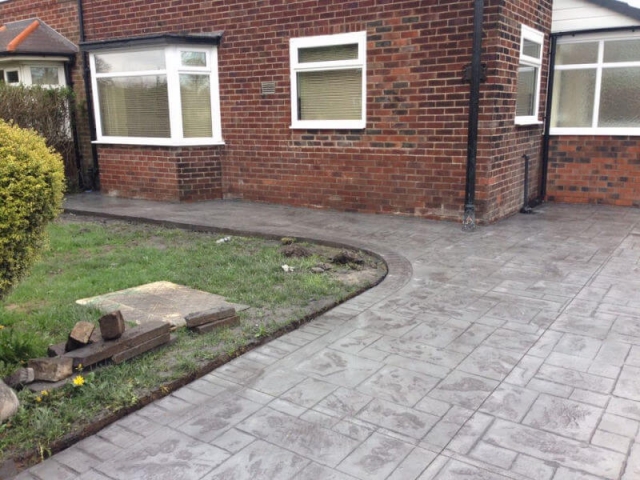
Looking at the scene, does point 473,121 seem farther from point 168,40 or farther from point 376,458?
point 376,458

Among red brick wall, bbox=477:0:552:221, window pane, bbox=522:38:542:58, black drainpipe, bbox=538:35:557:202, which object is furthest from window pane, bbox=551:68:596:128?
red brick wall, bbox=477:0:552:221

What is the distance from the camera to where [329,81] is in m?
8.97

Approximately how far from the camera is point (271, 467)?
8.81ft

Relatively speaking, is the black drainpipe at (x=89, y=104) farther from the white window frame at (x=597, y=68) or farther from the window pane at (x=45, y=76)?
the white window frame at (x=597, y=68)

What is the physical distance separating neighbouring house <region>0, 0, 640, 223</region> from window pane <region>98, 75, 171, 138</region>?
3 cm

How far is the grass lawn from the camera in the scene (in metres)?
3.14

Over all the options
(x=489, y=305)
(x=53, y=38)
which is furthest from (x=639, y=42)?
(x=53, y=38)

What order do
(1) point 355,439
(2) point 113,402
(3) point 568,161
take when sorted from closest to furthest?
(1) point 355,439 → (2) point 113,402 → (3) point 568,161

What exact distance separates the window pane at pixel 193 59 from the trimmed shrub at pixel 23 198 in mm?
6920

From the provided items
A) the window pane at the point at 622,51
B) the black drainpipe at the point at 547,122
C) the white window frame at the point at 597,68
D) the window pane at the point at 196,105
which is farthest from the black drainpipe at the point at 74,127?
the window pane at the point at 622,51

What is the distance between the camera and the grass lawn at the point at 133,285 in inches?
124

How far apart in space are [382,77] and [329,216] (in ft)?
7.26

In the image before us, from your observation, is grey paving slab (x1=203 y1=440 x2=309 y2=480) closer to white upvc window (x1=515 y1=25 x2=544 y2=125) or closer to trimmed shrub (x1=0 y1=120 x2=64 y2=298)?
trimmed shrub (x1=0 y1=120 x2=64 y2=298)

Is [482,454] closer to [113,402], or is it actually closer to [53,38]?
[113,402]
